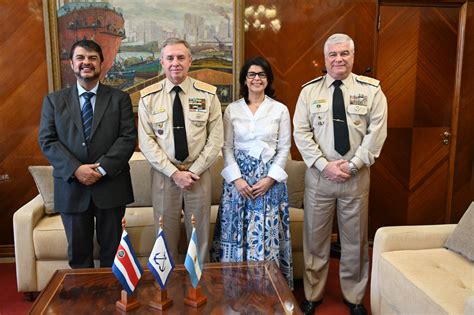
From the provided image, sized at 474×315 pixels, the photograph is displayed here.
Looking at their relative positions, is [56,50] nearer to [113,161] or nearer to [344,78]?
[113,161]

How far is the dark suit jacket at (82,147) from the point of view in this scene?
2.54 meters

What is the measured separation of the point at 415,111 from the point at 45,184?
10.3 ft

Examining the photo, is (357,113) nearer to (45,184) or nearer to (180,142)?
(180,142)

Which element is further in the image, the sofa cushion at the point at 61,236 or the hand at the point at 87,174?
the sofa cushion at the point at 61,236

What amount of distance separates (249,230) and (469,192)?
2.54m

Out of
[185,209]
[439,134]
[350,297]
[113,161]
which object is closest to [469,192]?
[439,134]

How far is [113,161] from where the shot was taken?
254 cm

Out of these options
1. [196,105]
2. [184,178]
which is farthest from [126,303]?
[196,105]

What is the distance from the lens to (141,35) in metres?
3.63

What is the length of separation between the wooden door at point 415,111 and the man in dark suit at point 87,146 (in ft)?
7.95

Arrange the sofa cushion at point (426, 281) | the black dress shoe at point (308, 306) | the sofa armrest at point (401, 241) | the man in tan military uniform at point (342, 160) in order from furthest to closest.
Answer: the black dress shoe at point (308, 306) < the man in tan military uniform at point (342, 160) < the sofa armrest at point (401, 241) < the sofa cushion at point (426, 281)

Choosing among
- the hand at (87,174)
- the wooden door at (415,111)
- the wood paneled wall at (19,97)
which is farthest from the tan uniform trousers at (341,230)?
the wood paneled wall at (19,97)

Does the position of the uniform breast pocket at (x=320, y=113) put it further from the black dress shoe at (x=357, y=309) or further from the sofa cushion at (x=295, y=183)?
the black dress shoe at (x=357, y=309)

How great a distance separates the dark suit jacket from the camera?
2541mm
